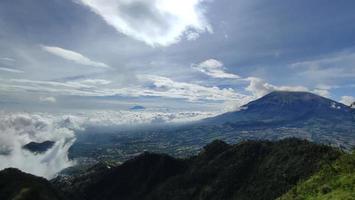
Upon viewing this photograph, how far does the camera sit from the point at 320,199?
168625mm

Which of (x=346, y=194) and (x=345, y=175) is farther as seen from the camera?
(x=345, y=175)

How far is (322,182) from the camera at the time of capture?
19975cm

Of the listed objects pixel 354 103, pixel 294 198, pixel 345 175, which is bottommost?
pixel 294 198

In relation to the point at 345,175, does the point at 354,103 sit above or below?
above

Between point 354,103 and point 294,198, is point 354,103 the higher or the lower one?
the higher one

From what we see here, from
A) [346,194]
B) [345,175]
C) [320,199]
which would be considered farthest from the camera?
[345,175]

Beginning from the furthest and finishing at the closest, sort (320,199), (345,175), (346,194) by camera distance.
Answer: (345,175) → (320,199) → (346,194)

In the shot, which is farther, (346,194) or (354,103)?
(354,103)

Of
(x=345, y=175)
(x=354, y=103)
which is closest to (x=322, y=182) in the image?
(x=345, y=175)

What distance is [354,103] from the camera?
582ft

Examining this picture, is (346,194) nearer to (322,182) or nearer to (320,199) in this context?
(320,199)

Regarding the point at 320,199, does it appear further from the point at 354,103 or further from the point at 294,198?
the point at 354,103

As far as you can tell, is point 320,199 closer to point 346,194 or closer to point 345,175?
point 346,194

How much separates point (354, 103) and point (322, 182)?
4739 centimetres
